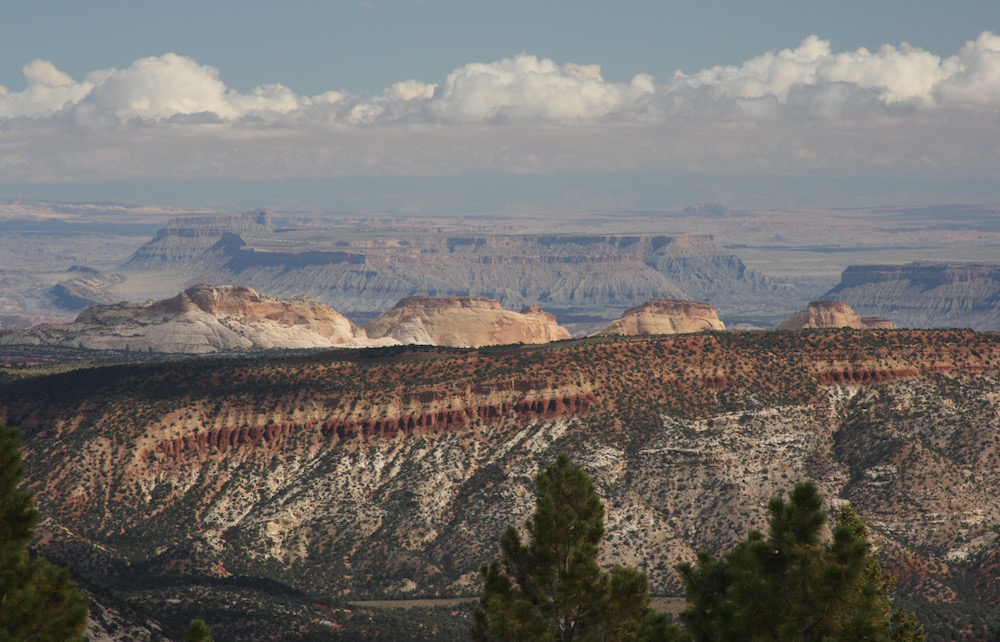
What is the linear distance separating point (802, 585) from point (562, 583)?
11802 mm

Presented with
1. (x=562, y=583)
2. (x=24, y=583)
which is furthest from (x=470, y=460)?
(x=24, y=583)

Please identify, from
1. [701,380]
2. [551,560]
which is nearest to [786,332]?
[701,380]

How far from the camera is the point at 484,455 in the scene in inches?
5763

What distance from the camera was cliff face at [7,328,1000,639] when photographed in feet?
424

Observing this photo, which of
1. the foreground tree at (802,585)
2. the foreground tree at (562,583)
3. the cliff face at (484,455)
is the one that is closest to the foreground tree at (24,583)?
the foreground tree at (562,583)

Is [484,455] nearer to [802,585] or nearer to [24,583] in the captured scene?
[802,585]

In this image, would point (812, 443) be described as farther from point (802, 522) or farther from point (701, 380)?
point (802, 522)

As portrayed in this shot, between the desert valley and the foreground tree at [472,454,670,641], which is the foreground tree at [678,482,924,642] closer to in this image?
the foreground tree at [472,454,670,641]

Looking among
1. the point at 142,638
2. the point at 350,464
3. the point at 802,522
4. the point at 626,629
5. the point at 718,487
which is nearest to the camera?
the point at 802,522

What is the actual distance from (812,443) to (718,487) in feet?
44.0

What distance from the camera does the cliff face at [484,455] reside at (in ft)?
424

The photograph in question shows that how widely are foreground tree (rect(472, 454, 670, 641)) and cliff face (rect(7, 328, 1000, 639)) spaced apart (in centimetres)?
6328

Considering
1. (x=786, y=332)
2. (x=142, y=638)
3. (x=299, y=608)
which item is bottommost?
(x=299, y=608)

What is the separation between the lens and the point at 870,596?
49.6m
